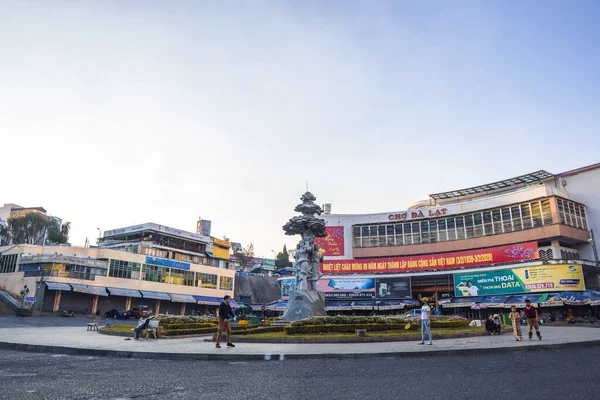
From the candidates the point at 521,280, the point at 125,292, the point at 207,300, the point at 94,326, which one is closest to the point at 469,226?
the point at 521,280

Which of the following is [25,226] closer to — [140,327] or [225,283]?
[225,283]

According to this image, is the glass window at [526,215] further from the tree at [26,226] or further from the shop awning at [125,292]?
the tree at [26,226]

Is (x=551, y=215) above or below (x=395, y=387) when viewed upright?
above

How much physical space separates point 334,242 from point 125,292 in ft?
89.4

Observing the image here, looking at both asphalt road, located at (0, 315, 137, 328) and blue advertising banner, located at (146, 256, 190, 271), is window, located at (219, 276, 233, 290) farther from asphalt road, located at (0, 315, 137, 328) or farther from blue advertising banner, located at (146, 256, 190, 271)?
asphalt road, located at (0, 315, 137, 328)

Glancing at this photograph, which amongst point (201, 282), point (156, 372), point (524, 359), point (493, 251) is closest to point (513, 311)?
point (524, 359)

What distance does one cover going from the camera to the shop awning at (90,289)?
47759 millimetres

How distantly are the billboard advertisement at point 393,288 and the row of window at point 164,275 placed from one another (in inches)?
1054

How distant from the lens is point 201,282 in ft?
211

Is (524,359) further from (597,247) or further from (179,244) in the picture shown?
(179,244)

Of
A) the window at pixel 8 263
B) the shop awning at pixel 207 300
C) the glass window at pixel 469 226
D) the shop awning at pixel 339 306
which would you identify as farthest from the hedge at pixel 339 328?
the window at pixel 8 263

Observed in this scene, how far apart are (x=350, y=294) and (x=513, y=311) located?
38.7 meters

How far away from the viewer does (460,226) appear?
172 feet

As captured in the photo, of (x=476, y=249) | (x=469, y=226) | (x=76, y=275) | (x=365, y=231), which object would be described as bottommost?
(x=76, y=275)
